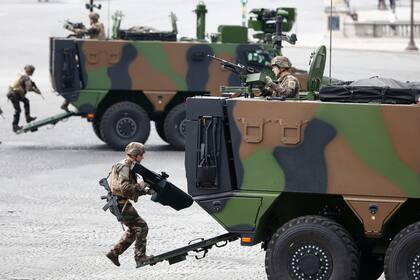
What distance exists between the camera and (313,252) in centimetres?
1239

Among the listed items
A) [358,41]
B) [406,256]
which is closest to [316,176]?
[406,256]

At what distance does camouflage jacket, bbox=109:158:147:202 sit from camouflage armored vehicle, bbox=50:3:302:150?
38.2 feet

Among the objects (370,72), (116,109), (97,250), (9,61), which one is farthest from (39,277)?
(9,61)

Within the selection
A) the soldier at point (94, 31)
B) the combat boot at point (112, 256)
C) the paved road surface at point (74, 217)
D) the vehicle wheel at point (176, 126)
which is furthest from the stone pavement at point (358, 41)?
the combat boot at point (112, 256)

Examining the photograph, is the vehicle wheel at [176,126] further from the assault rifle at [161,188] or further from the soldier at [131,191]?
the assault rifle at [161,188]

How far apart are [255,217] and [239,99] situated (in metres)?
1.04

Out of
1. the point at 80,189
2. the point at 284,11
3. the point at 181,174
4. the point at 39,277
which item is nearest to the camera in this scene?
the point at 39,277

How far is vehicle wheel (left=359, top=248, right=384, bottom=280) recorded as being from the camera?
13047 mm

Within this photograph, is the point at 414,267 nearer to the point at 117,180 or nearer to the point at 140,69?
the point at 117,180

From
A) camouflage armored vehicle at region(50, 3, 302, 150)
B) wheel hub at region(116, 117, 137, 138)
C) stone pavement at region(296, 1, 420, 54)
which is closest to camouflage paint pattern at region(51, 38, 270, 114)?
camouflage armored vehicle at region(50, 3, 302, 150)

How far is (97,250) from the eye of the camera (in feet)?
50.9

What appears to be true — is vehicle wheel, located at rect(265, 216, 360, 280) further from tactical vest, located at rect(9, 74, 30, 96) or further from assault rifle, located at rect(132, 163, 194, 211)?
tactical vest, located at rect(9, 74, 30, 96)

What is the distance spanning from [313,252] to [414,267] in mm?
871

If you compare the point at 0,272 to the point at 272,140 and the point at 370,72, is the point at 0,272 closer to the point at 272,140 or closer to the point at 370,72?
the point at 272,140
